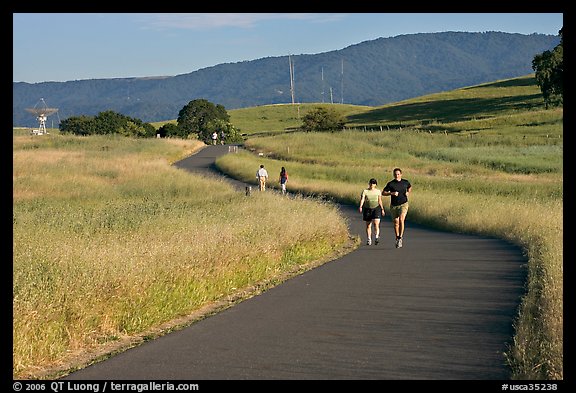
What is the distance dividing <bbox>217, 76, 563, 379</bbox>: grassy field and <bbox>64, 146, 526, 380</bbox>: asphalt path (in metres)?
0.53

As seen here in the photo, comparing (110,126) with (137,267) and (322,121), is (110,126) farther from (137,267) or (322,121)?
(137,267)

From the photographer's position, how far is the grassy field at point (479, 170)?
1185 cm

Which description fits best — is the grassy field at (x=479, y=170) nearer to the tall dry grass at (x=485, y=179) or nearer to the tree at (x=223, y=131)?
the tall dry grass at (x=485, y=179)

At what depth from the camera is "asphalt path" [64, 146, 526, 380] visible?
899 centimetres

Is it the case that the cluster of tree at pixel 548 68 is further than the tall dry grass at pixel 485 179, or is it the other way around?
the cluster of tree at pixel 548 68

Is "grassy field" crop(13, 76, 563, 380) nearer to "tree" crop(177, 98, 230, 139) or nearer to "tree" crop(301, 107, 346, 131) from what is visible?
"tree" crop(301, 107, 346, 131)

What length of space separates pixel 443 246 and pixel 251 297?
9.38 m

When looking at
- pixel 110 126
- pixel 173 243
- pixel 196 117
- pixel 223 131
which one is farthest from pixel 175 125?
pixel 173 243

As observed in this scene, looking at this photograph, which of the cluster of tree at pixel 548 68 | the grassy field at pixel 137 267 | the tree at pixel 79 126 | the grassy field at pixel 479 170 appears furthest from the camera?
the tree at pixel 79 126

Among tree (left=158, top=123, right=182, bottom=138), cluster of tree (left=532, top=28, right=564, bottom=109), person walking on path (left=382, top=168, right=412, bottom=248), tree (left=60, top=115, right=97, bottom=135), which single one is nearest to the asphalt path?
person walking on path (left=382, top=168, right=412, bottom=248)

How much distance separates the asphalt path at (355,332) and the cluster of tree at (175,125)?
11435 centimetres

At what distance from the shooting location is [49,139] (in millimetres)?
94812

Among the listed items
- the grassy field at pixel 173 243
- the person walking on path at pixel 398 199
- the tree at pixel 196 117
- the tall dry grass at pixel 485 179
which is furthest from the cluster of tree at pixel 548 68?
the tree at pixel 196 117
